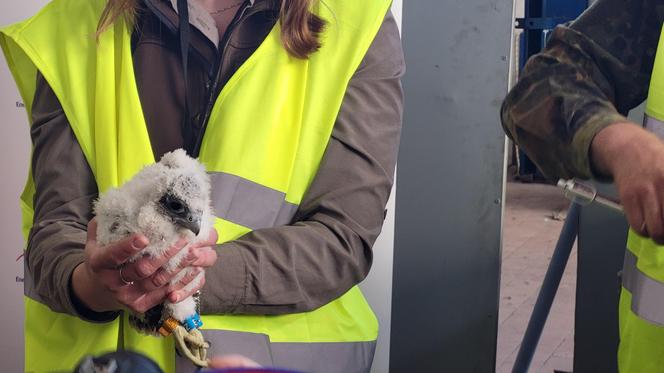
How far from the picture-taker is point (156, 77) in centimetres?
158

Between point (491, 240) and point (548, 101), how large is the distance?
0.91 metres

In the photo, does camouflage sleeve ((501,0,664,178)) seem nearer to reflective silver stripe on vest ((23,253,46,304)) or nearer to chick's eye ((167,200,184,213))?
chick's eye ((167,200,184,213))

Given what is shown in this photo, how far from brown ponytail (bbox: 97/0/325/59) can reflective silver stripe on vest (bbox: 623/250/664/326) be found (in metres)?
0.61

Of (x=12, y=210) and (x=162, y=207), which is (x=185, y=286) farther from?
(x=12, y=210)

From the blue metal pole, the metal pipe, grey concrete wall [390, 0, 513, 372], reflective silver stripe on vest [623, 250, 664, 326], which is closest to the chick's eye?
the metal pipe

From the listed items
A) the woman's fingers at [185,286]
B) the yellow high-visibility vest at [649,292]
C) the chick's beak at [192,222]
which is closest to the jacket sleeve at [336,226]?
the woman's fingers at [185,286]

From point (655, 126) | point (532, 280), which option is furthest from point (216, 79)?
point (532, 280)

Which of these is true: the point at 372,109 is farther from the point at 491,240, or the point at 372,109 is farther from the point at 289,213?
the point at 491,240

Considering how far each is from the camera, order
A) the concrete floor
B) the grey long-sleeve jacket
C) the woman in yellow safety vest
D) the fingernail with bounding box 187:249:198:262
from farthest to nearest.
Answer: the concrete floor → the grey long-sleeve jacket → the woman in yellow safety vest → the fingernail with bounding box 187:249:198:262

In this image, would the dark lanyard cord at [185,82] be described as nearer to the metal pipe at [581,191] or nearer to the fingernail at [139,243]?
the fingernail at [139,243]

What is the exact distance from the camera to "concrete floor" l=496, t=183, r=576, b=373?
395cm

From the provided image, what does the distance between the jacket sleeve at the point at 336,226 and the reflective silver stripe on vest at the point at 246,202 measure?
0.04m

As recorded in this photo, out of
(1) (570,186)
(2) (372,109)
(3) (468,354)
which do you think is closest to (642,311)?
(1) (570,186)

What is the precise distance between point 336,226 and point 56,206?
458 millimetres
